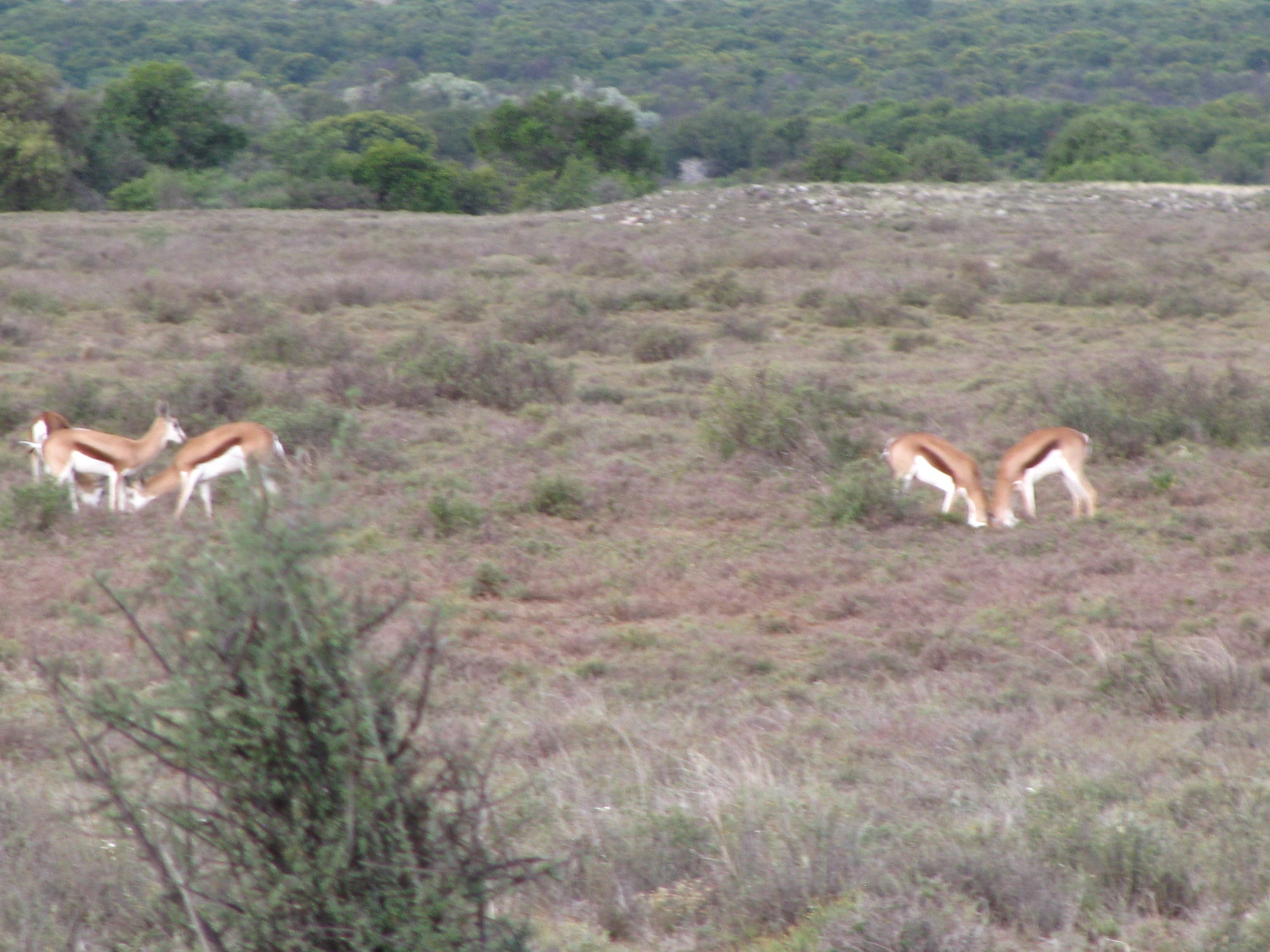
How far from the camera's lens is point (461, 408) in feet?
40.4

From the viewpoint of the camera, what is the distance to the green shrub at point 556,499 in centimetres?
920

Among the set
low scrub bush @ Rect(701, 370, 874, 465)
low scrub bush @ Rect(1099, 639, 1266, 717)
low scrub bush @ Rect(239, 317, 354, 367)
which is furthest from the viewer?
low scrub bush @ Rect(239, 317, 354, 367)

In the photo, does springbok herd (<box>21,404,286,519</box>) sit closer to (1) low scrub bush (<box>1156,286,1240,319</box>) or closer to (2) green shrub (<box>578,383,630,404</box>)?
(2) green shrub (<box>578,383,630,404</box>)

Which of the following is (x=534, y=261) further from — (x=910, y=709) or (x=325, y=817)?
(x=325, y=817)

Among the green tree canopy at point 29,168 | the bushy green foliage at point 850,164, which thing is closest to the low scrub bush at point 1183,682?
the green tree canopy at point 29,168

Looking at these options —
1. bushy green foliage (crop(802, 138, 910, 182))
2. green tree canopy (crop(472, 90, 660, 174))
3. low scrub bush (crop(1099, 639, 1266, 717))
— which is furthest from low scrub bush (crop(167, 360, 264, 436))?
green tree canopy (crop(472, 90, 660, 174))

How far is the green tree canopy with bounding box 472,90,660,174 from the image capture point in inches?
1882

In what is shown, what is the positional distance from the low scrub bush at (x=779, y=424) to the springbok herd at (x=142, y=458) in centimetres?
350

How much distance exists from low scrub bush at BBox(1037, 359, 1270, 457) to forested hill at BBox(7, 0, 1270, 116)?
231 ft

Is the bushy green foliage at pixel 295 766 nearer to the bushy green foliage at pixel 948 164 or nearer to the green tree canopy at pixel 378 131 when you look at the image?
the bushy green foliage at pixel 948 164

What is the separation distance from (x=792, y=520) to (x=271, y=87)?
276ft

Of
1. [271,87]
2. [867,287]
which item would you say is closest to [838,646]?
[867,287]

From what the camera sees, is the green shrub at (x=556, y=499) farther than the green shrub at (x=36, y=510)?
Yes

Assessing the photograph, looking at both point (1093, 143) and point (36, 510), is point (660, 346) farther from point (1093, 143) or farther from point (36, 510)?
point (1093, 143)
